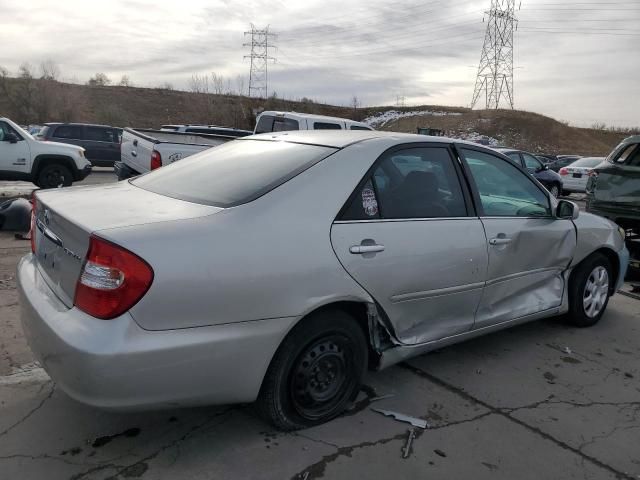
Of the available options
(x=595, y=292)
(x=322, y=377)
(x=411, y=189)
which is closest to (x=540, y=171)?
(x=595, y=292)

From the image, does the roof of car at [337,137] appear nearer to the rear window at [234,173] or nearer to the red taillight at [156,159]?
the rear window at [234,173]

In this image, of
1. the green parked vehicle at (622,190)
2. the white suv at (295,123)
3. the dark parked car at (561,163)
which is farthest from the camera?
the dark parked car at (561,163)

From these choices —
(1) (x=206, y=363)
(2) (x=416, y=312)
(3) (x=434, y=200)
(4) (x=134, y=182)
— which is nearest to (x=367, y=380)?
(2) (x=416, y=312)

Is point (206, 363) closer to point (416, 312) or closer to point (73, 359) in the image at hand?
point (73, 359)

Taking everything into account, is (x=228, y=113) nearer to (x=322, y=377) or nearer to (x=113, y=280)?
(x=322, y=377)

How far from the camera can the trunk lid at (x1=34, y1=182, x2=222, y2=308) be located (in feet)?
8.48

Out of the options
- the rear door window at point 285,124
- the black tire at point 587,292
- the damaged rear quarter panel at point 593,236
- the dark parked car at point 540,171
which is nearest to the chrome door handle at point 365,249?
the damaged rear quarter panel at point 593,236

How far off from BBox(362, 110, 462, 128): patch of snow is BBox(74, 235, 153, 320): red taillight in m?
63.4

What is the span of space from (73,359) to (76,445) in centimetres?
70

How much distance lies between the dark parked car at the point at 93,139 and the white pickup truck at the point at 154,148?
8904mm

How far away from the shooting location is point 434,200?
360 cm

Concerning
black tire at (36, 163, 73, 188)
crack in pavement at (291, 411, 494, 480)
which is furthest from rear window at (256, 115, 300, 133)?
crack in pavement at (291, 411, 494, 480)

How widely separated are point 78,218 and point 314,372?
1.45 meters

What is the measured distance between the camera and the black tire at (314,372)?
285 centimetres
